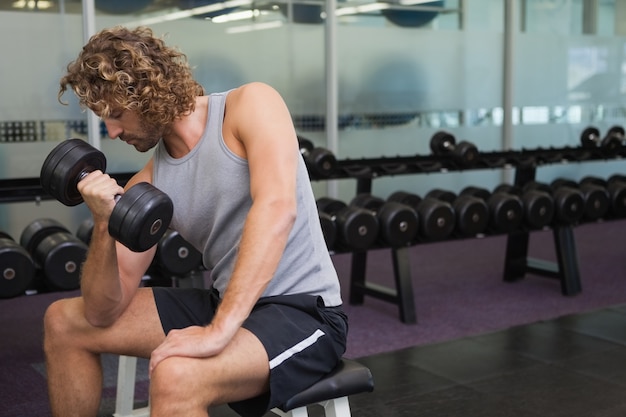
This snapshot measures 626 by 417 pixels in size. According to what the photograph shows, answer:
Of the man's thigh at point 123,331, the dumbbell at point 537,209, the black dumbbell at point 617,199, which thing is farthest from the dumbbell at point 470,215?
the man's thigh at point 123,331

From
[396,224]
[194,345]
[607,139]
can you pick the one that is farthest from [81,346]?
[607,139]

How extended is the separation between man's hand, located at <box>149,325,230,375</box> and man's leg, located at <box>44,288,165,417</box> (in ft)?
1.01

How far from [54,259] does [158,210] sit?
1.40m

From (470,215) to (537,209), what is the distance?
0.41 meters

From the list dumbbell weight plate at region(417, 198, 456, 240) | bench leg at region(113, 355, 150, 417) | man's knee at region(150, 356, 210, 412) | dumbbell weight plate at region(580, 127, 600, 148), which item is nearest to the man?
man's knee at region(150, 356, 210, 412)

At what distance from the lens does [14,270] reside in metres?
2.49

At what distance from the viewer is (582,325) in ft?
10.8

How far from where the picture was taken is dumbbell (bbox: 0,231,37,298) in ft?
8.09

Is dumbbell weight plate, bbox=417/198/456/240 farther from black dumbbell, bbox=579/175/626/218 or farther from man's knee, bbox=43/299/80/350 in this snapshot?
man's knee, bbox=43/299/80/350

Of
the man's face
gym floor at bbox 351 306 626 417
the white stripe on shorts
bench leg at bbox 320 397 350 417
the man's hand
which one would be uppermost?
the man's face

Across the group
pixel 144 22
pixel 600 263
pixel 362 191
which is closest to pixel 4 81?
pixel 144 22

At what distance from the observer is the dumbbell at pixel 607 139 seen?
185 inches

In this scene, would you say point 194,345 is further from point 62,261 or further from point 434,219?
point 434,219

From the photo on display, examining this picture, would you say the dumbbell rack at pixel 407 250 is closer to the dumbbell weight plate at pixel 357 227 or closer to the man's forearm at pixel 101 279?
the dumbbell weight plate at pixel 357 227
